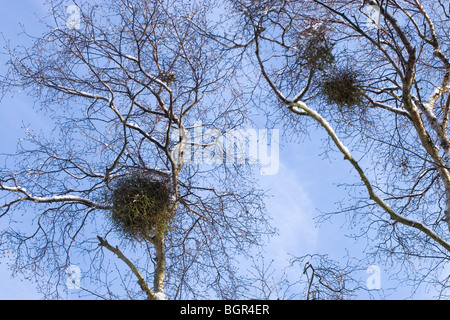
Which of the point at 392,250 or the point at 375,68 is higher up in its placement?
the point at 375,68

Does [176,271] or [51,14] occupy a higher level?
[51,14]

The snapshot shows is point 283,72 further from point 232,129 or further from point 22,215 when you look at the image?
point 22,215

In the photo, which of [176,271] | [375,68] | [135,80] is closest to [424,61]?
[375,68]

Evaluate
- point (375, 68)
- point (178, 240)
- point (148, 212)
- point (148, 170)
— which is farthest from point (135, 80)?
point (375, 68)

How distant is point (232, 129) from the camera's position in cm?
483

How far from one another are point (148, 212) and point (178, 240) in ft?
2.73

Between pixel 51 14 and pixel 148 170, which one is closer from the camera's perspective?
pixel 148 170
